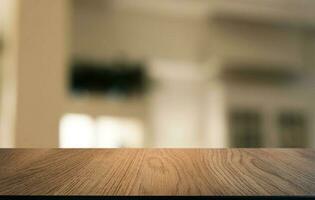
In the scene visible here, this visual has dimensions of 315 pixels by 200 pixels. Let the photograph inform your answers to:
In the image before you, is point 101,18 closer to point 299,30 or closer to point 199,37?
point 199,37

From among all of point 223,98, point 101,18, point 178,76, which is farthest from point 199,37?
point 101,18

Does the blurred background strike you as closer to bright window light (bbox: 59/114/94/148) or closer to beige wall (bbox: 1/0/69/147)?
bright window light (bbox: 59/114/94/148)

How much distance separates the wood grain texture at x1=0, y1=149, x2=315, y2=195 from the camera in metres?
0.30

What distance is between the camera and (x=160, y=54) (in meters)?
3.23

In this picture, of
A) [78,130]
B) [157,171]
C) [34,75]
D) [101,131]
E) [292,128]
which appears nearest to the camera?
[157,171]

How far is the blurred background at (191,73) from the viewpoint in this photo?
2772 mm

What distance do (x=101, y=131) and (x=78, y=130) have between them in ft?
0.67

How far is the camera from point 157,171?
1.16 ft

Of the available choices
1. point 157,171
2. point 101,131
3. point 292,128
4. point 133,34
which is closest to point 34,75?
point 157,171

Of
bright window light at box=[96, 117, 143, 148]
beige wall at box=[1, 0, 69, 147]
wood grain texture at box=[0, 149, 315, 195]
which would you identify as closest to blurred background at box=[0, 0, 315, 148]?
bright window light at box=[96, 117, 143, 148]

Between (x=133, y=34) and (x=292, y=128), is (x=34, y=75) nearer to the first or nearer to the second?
(x=133, y=34)

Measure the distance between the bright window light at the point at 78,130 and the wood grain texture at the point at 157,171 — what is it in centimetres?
218

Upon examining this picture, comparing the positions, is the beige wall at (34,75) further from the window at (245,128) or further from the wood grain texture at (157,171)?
the window at (245,128)

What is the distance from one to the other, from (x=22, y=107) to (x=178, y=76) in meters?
2.10
